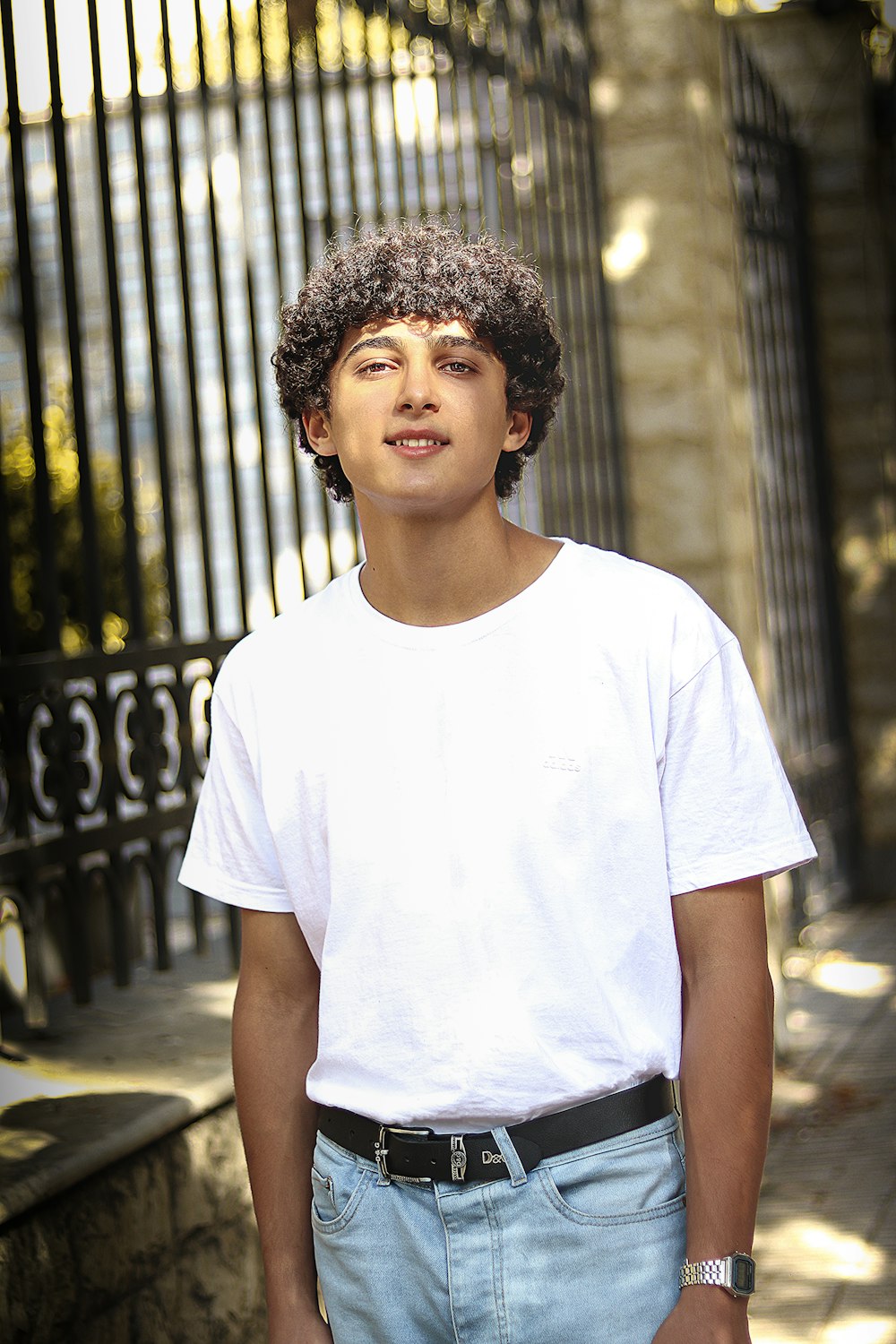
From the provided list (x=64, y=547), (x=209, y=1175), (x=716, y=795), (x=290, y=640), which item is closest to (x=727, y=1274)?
(x=716, y=795)

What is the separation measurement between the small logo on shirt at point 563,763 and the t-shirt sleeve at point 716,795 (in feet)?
0.35

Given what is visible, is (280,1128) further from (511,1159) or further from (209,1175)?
(209,1175)

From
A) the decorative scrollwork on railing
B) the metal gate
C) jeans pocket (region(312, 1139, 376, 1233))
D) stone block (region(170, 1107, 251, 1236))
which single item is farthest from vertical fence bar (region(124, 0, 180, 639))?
the metal gate

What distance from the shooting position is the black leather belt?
1.67 metres

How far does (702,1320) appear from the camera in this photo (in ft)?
5.35

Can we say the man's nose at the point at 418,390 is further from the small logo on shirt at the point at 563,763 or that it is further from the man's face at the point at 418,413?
the small logo on shirt at the point at 563,763

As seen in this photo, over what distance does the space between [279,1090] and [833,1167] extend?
3120mm

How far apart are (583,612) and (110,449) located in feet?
34.6

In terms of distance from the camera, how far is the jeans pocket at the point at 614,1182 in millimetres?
1667

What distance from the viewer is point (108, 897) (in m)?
3.21

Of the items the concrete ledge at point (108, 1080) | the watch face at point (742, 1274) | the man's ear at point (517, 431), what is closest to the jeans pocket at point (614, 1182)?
the watch face at point (742, 1274)

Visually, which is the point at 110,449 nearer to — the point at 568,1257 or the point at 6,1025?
the point at 6,1025

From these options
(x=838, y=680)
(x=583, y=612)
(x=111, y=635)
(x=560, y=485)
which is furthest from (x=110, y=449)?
(x=583, y=612)

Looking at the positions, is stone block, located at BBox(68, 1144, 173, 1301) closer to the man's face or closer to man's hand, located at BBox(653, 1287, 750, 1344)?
man's hand, located at BBox(653, 1287, 750, 1344)
